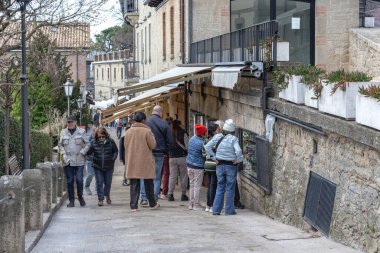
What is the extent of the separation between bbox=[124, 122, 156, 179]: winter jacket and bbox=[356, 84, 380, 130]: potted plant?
5.46 m

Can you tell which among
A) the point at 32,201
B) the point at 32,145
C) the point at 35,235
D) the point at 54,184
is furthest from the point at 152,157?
the point at 32,145

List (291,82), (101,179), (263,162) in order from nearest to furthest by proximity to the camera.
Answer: (291,82) < (263,162) < (101,179)

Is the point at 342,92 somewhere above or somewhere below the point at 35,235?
above

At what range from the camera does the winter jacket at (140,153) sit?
13.8m

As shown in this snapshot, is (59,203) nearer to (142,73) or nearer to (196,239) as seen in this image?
(196,239)

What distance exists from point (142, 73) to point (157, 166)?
24.2 metres

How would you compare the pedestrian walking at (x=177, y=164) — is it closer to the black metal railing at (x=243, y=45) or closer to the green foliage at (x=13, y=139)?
the black metal railing at (x=243, y=45)

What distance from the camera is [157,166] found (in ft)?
48.2

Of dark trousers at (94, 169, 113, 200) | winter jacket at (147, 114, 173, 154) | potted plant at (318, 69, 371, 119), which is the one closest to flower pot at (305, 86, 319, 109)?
potted plant at (318, 69, 371, 119)

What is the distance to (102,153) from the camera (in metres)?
15.0

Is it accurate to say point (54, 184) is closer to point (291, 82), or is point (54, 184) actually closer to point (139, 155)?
point (139, 155)

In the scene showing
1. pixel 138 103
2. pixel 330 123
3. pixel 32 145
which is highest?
pixel 330 123

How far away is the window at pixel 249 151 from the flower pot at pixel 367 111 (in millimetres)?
5419

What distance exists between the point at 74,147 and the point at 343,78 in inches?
241
